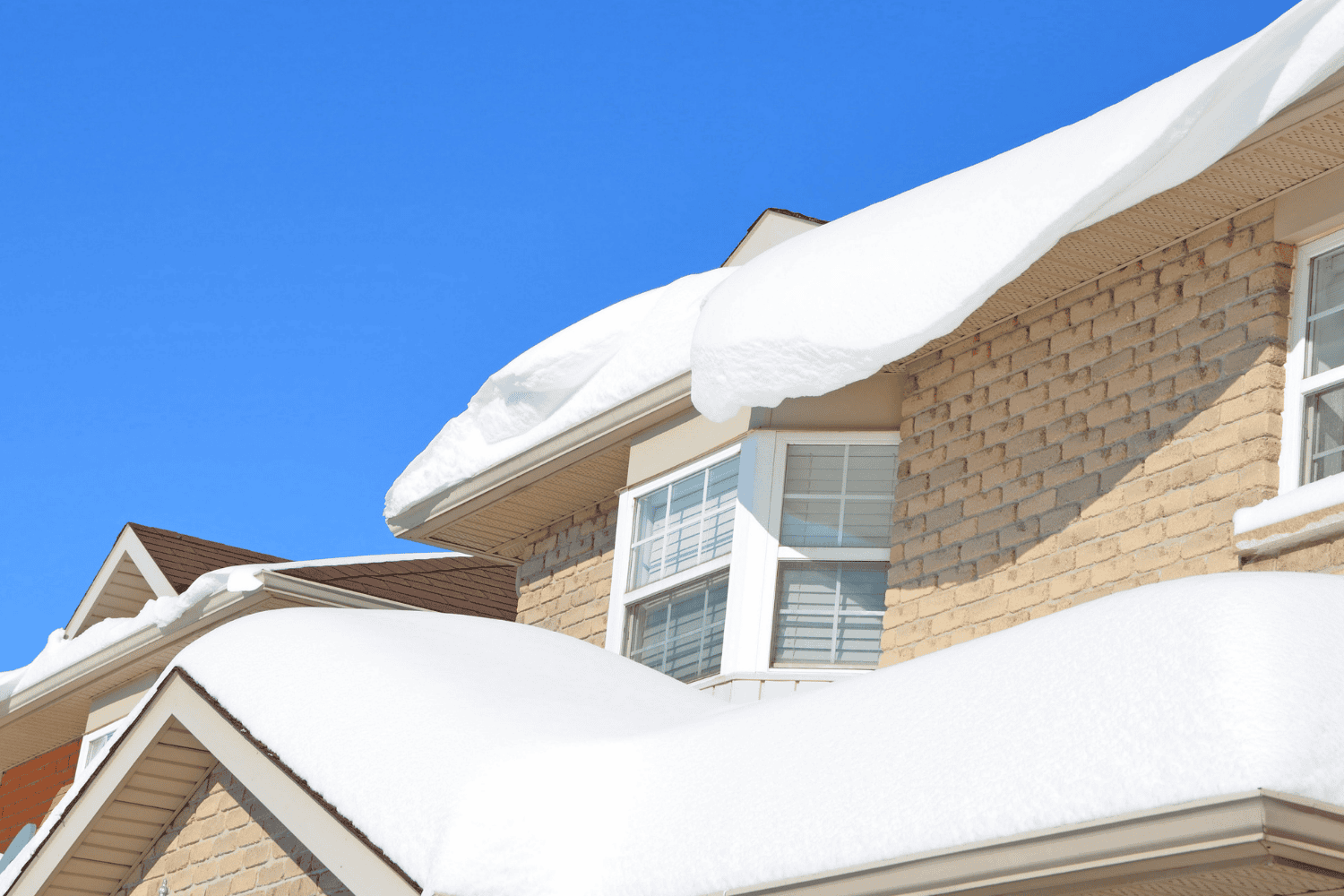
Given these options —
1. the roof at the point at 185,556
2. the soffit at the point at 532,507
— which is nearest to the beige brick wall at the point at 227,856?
the soffit at the point at 532,507

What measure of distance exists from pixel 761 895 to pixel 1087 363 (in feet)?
12.3

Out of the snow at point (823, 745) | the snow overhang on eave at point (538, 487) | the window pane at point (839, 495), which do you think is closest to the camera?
the snow at point (823, 745)

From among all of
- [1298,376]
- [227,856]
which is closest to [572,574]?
[227,856]

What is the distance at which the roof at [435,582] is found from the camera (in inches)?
525

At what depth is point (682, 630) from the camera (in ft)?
29.4

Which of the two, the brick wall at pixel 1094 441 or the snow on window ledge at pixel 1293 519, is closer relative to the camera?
the snow on window ledge at pixel 1293 519

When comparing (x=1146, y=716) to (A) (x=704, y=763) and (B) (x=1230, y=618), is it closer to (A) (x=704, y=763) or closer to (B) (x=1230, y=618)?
(B) (x=1230, y=618)

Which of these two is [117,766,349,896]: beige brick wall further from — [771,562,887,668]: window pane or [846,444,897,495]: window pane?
[846,444,897,495]: window pane

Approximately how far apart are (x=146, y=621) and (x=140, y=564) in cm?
189

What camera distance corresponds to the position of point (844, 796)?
12.9 ft

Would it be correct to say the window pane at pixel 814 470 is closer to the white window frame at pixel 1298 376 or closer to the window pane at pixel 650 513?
the window pane at pixel 650 513

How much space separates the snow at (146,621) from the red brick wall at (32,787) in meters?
1.21

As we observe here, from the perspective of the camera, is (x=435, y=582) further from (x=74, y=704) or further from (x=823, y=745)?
(x=823, y=745)

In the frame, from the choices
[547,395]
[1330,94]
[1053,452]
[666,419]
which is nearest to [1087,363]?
[1053,452]
